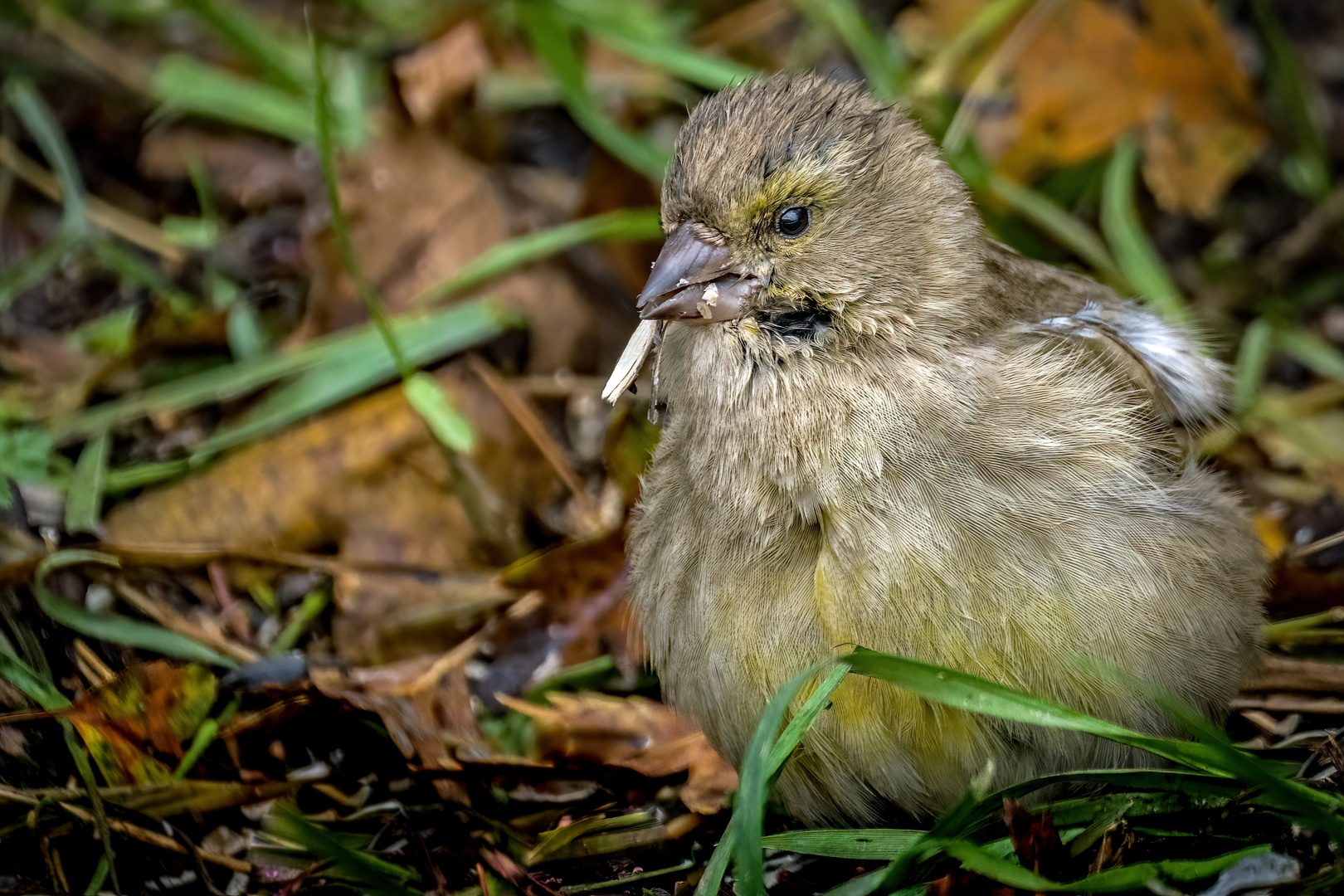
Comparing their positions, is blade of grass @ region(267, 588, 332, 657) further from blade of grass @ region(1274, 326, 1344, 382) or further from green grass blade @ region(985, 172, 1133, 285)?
blade of grass @ region(1274, 326, 1344, 382)

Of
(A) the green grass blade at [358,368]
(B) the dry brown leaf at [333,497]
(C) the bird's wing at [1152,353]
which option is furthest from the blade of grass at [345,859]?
(C) the bird's wing at [1152,353]

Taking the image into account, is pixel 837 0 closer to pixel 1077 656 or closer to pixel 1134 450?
pixel 1134 450

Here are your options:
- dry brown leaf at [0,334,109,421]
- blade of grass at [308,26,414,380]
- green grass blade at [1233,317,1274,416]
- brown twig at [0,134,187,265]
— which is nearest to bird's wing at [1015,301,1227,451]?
green grass blade at [1233,317,1274,416]

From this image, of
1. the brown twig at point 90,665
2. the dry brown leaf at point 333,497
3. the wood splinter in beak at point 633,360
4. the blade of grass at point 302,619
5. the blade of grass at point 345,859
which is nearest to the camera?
the blade of grass at point 345,859

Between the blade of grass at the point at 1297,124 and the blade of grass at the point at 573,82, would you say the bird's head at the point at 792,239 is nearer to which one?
the blade of grass at the point at 573,82

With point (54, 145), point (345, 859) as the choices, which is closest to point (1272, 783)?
point (345, 859)

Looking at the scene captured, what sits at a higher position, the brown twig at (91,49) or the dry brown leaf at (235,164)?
the brown twig at (91,49)
